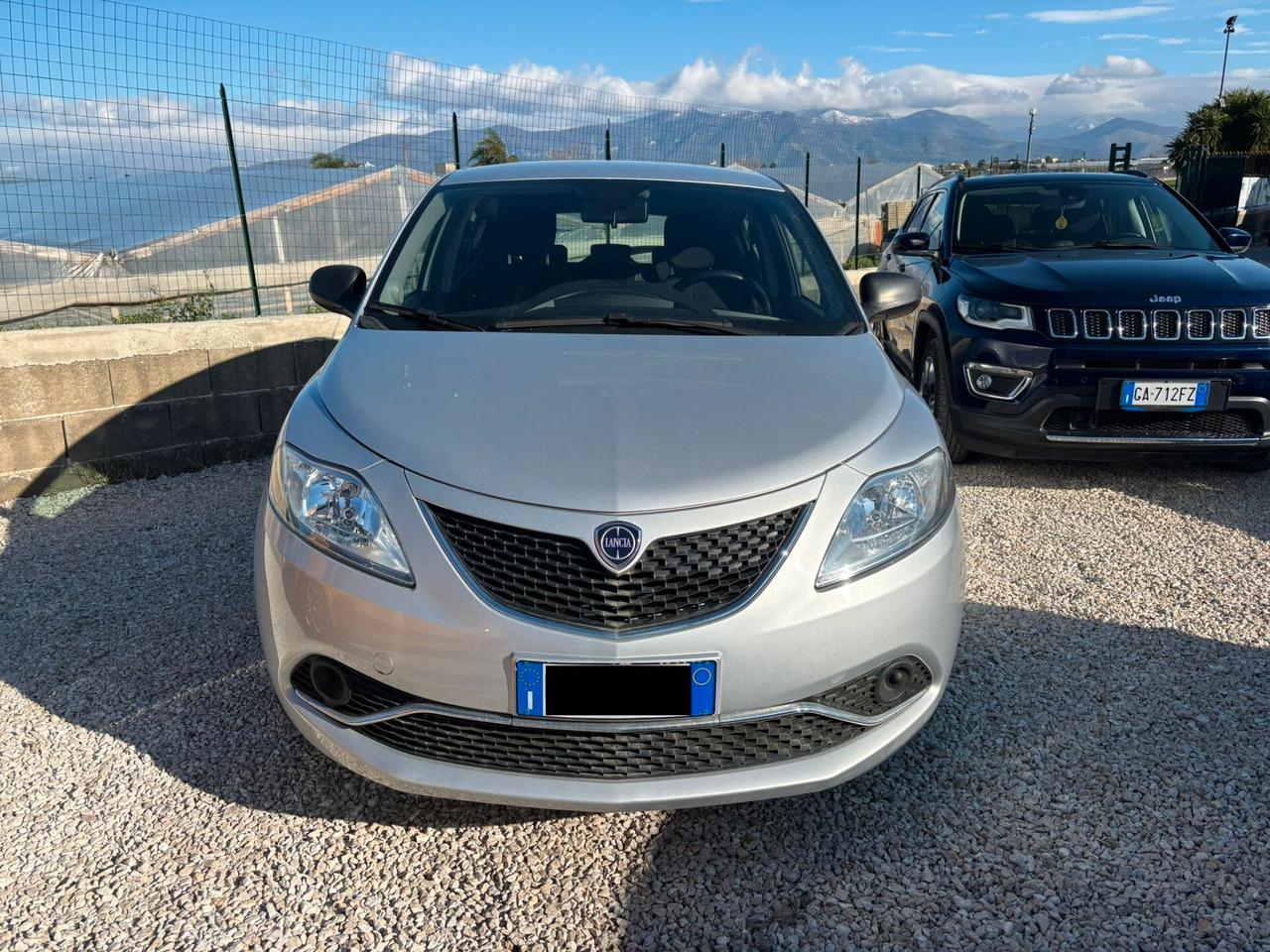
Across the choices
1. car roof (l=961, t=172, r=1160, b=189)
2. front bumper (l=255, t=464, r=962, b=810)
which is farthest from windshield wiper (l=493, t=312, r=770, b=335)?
car roof (l=961, t=172, r=1160, b=189)

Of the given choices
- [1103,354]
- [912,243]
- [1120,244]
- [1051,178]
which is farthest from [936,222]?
[1103,354]

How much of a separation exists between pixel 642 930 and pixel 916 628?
0.91 m

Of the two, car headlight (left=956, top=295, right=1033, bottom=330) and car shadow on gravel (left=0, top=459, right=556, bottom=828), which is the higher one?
car headlight (left=956, top=295, right=1033, bottom=330)

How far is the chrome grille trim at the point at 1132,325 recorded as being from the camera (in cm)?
477

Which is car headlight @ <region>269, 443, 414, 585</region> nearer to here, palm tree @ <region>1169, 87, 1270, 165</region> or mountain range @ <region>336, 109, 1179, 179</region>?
mountain range @ <region>336, 109, 1179, 179</region>

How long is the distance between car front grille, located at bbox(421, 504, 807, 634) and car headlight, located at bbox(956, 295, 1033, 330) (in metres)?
3.46

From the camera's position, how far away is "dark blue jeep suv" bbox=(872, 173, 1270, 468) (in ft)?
15.6

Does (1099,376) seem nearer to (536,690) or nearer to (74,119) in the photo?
(536,690)

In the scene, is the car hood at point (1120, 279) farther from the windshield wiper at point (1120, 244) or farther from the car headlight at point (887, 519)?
the car headlight at point (887, 519)

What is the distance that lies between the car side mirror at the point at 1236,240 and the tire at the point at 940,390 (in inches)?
75.8

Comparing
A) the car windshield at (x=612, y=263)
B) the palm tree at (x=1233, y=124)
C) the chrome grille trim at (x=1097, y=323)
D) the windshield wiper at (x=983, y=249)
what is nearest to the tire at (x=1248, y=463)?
the chrome grille trim at (x=1097, y=323)

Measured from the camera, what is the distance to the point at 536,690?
203 cm

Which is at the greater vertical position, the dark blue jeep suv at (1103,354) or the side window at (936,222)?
the side window at (936,222)

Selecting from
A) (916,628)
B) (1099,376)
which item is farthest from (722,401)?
(1099,376)
